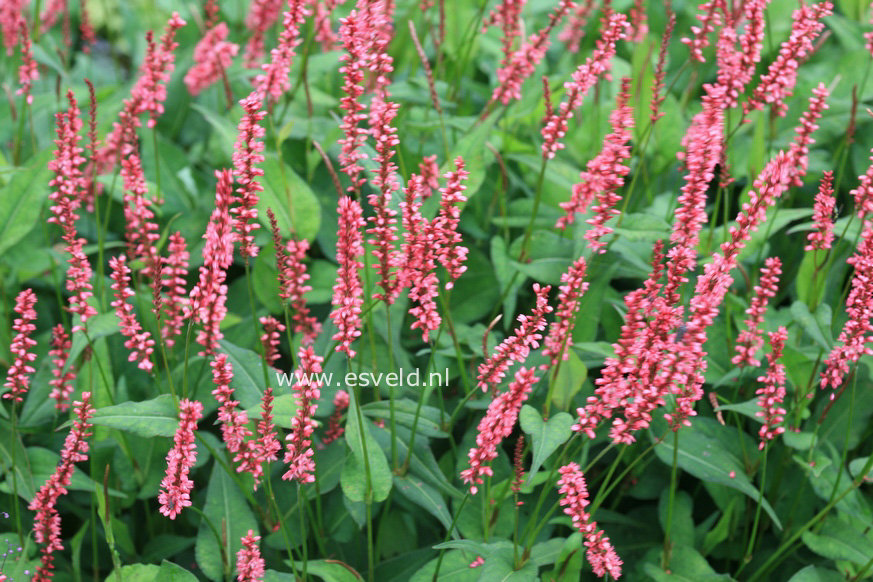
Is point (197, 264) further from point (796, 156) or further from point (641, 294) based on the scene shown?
point (796, 156)

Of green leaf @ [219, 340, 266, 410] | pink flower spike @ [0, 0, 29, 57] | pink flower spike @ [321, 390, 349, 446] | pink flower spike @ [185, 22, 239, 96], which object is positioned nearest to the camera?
green leaf @ [219, 340, 266, 410]

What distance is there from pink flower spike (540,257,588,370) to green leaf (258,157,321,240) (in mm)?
943

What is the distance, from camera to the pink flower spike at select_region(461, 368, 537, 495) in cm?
171

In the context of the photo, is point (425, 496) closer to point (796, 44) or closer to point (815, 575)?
point (815, 575)

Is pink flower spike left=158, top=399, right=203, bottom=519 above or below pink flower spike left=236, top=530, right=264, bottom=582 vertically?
above

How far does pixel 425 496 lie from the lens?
Answer: 6.86 ft

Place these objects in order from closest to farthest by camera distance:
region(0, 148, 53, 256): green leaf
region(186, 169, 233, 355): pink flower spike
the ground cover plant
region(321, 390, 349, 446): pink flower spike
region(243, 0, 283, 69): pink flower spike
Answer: region(186, 169, 233, 355): pink flower spike < the ground cover plant < region(321, 390, 349, 446): pink flower spike < region(0, 148, 53, 256): green leaf < region(243, 0, 283, 69): pink flower spike

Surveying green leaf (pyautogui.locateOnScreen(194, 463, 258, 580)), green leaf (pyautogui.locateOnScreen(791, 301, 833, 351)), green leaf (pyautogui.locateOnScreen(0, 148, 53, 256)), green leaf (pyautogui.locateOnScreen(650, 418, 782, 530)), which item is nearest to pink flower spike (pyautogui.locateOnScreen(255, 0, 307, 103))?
green leaf (pyautogui.locateOnScreen(0, 148, 53, 256))

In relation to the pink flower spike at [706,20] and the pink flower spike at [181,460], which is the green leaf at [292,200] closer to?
the pink flower spike at [181,460]

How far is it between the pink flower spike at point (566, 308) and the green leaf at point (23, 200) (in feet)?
5.28

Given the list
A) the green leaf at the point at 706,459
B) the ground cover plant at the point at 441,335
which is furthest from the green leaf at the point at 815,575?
the green leaf at the point at 706,459

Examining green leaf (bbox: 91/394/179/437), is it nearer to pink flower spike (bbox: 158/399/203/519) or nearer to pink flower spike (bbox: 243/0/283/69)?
pink flower spike (bbox: 158/399/203/519)

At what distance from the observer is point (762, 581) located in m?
2.35

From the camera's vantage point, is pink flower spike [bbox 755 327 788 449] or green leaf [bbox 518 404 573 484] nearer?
green leaf [bbox 518 404 573 484]
